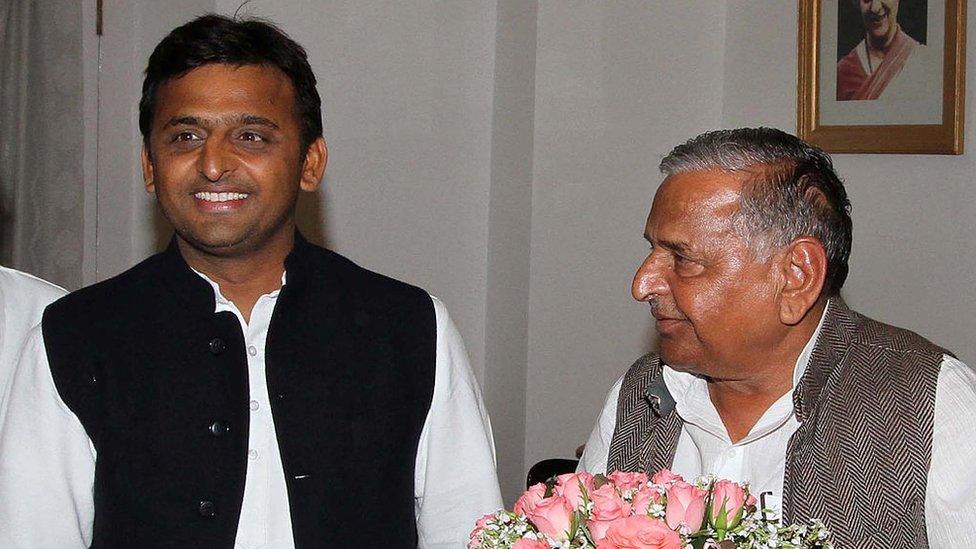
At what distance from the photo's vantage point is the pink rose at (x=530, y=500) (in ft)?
4.94

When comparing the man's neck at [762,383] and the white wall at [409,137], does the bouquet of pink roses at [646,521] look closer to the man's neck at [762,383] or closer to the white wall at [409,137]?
the man's neck at [762,383]

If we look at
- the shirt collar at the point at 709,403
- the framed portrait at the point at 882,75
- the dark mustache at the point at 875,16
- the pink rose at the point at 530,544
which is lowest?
the pink rose at the point at 530,544

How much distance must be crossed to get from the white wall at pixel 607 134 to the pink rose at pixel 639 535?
112 inches

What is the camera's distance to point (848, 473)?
188 cm

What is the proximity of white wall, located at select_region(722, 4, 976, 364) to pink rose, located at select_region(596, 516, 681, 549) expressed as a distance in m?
2.22

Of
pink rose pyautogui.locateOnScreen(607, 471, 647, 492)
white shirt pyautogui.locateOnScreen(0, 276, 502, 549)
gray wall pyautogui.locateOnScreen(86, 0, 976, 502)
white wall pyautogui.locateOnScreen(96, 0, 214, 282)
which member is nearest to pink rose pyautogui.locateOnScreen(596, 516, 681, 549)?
pink rose pyautogui.locateOnScreen(607, 471, 647, 492)

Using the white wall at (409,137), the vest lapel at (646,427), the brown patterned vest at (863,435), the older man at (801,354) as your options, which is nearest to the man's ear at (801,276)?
the older man at (801,354)

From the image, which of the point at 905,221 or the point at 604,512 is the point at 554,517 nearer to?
the point at 604,512

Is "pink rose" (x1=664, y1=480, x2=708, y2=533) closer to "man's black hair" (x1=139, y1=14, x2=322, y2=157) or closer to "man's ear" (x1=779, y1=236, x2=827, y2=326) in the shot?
"man's ear" (x1=779, y1=236, x2=827, y2=326)

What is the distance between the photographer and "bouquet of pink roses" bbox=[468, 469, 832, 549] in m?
1.40

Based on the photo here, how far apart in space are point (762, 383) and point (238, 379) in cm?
89

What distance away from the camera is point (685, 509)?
56.4 inches

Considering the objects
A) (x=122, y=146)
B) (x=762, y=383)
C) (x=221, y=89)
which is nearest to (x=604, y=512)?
(x=762, y=383)

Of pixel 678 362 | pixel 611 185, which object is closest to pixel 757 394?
pixel 678 362
